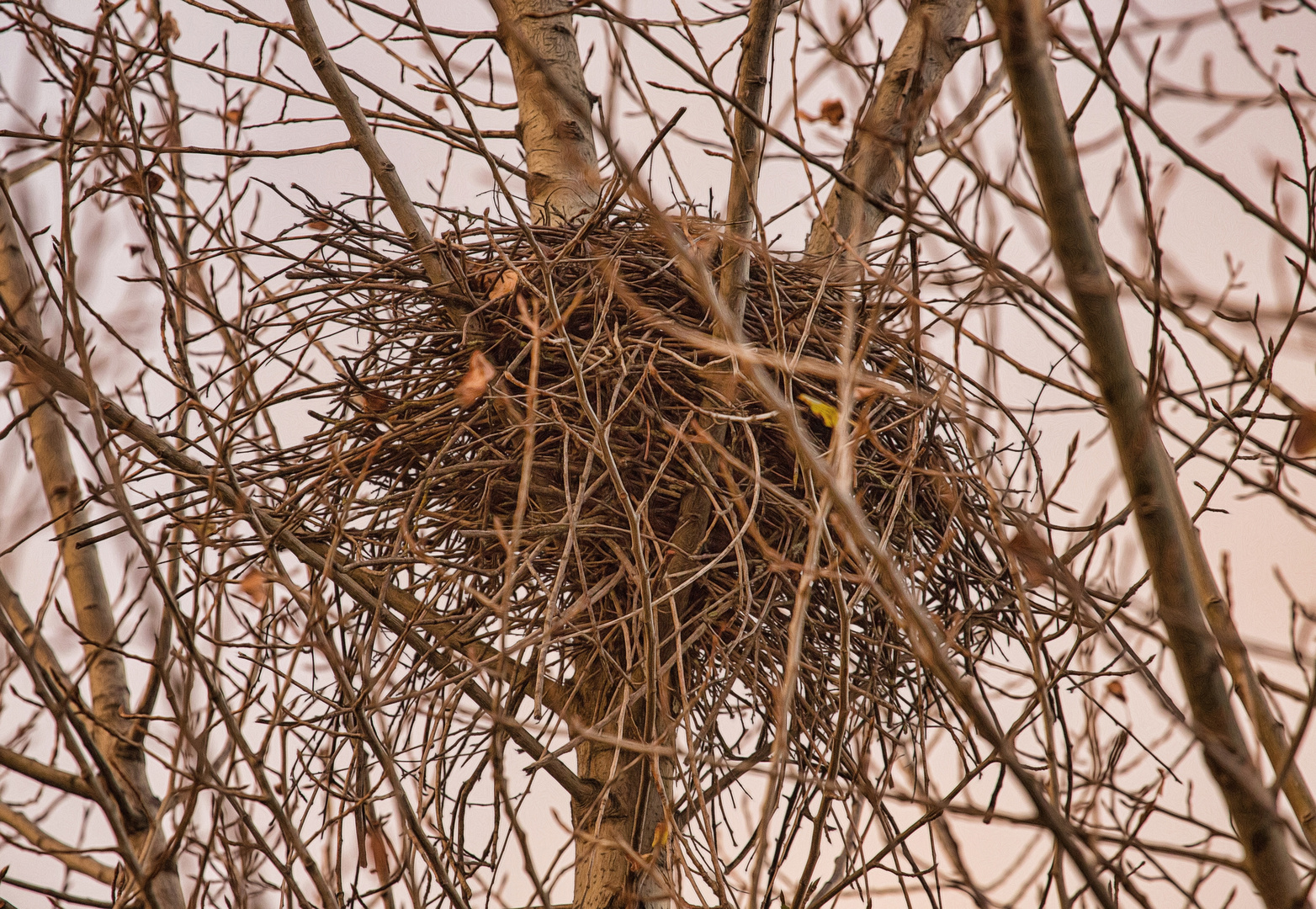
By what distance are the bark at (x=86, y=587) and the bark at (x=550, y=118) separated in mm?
891

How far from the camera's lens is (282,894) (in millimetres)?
1323

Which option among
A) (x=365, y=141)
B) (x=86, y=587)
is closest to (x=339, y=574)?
(x=365, y=141)

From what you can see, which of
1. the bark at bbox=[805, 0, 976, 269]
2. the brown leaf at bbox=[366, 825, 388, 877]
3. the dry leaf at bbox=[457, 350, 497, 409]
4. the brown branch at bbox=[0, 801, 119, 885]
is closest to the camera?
the brown leaf at bbox=[366, 825, 388, 877]

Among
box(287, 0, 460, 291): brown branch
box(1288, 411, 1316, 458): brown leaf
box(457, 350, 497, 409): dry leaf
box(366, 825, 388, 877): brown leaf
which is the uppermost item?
box(287, 0, 460, 291): brown branch

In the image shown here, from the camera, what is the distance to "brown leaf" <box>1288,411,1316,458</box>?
1271 millimetres

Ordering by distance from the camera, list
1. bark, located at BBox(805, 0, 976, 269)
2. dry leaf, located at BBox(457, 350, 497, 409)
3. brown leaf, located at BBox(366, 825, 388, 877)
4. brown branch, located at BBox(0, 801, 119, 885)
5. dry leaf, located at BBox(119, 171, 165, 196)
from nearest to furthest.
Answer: brown leaf, located at BBox(366, 825, 388, 877), dry leaf, located at BBox(457, 350, 497, 409), dry leaf, located at BBox(119, 171, 165, 196), bark, located at BBox(805, 0, 976, 269), brown branch, located at BBox(0, 801, 119, 885)

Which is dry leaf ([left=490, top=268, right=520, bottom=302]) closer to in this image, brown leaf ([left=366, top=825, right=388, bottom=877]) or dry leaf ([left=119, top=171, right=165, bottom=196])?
dry leaf ([left=119, top=171, right=165, bottom=196])

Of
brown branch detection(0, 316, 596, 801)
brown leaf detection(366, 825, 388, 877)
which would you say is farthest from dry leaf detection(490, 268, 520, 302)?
brown leaf detection(366, 825, 388, 877)

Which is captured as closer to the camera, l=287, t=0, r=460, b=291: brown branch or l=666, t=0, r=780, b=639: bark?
l=666, t=0, r=780, b=639: bark

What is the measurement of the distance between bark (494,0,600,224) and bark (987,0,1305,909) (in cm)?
108

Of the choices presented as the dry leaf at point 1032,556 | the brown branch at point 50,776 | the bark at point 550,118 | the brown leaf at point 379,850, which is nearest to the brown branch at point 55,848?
the brown branch at point 50,776

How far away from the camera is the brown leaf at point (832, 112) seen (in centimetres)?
204

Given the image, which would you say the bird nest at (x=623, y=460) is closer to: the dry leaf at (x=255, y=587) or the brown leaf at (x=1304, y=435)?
the dry leaf at (x=255, y=587)

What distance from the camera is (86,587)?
6.57 ft
